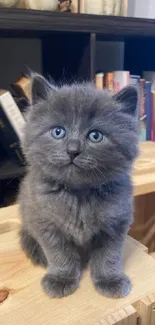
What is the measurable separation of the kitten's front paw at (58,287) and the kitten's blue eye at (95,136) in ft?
0.86

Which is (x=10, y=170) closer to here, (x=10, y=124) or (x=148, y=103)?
(x=10, y=124)

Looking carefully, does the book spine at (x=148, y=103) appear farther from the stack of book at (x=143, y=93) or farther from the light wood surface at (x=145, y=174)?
the light wood surface at (x=145, y=174)

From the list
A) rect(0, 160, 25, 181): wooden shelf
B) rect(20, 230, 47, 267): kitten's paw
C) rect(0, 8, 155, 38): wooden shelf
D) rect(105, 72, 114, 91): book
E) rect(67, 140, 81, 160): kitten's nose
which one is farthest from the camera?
rect(105, 72, 114, 91): book

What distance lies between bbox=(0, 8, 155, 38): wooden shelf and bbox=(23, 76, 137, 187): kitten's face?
18.8 inches

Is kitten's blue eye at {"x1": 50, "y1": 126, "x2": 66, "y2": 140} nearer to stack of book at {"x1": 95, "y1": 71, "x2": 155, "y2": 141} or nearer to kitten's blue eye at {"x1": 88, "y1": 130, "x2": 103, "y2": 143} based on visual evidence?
kitten's blue eye at {"x1": 88, "y1": 130, "x2": 103, "y2": 143}

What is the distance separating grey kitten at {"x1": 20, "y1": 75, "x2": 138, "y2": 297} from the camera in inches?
20.1

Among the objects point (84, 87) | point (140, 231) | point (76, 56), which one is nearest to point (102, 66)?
point (76, 56)

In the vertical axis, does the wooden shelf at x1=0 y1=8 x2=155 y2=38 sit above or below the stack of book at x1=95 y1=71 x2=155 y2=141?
above

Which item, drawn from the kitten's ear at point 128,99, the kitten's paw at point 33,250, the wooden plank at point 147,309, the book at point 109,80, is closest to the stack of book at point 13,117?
the book at point 109,80

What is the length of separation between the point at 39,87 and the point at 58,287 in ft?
1.14

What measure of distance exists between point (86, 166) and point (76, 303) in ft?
0.83

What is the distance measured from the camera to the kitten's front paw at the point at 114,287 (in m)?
0.59

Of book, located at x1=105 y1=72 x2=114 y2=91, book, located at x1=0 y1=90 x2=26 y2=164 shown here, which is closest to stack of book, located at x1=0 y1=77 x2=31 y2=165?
book, located at x1=0 y1=90 x2=26 y2=164

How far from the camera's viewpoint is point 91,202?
552 millimetres
